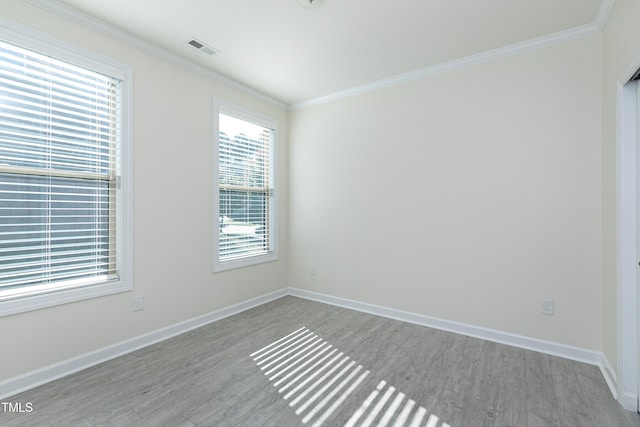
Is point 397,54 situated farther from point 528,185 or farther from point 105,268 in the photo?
point 105,268

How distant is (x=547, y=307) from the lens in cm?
263

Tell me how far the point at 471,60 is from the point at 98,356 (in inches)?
169

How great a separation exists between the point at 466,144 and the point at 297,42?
192cm

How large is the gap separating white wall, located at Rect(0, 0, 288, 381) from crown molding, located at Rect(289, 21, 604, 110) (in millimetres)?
1346

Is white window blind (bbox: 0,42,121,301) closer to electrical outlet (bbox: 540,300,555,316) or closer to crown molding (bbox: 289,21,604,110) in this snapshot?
crown molding (bbox: 289,21,604,110)

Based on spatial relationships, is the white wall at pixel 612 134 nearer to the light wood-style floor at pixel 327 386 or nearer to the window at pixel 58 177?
the light wood-style floor at pixel 327 386

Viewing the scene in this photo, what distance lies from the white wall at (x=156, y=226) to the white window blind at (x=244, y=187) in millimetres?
211

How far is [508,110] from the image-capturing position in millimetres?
2801

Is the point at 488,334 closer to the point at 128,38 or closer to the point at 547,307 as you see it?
the point at 547,307

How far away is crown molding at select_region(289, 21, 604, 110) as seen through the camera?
250 centimetres

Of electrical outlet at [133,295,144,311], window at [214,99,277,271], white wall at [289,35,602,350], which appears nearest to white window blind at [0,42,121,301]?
electrical outlet at [133,295,144,311]

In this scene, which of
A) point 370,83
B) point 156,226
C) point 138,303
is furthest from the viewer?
point 370,83

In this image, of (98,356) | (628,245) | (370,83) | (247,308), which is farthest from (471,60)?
(98,356)

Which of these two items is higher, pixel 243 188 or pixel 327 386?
pixel 243 188
